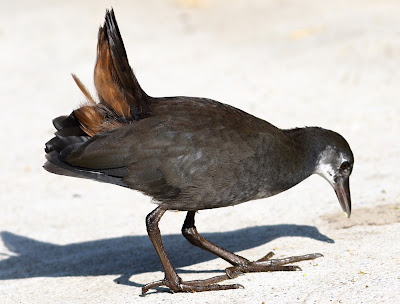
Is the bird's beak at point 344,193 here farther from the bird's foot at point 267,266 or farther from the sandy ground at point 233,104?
the bird's foot at point 267,266

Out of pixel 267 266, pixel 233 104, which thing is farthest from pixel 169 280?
pixel 233 104

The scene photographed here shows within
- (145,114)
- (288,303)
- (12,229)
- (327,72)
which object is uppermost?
(327,72)

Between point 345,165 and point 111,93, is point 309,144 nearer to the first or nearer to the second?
point 345,165

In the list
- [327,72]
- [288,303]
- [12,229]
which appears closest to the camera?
[288,303]

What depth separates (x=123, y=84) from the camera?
206 inches

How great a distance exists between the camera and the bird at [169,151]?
5.05 m

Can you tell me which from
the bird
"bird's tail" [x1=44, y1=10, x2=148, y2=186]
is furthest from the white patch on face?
"bird's tail" [x1=44, y1=10, x2=148, y2=186]

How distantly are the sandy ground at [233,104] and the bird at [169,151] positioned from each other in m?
0.25

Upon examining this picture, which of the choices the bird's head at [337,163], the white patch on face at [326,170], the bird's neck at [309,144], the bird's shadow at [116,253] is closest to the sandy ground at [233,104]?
the bird's shadow at [116,253]

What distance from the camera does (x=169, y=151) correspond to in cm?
507

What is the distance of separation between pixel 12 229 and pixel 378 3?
28.5ft

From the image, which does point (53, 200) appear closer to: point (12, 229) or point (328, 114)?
point (12, 229)

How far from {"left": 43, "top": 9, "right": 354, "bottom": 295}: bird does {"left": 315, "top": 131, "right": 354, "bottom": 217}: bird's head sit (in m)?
0.28

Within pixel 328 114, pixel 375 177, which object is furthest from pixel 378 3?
pixel 375 177
